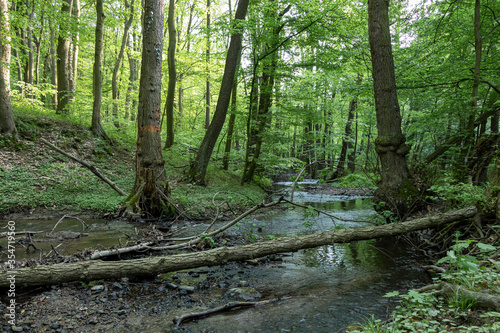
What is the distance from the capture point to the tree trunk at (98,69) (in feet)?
34.7

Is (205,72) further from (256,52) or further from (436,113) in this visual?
(436,113)

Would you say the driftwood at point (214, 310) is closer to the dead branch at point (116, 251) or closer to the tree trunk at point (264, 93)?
the dead branch at point (116, 251)

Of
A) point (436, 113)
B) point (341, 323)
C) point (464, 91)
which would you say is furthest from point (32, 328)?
point (464, 91)

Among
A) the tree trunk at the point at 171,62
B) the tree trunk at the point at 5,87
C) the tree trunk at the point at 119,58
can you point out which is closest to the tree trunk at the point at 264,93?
the tree trunk at the point at 171,62

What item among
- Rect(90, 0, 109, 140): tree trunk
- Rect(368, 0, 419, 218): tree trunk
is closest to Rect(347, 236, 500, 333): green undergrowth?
Rect(368, 0, 419, 218): tree trunk

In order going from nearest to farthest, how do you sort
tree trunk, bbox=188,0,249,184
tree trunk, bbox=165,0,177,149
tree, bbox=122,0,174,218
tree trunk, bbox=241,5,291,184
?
tree, bbox=122,0,174,218, tree trunk, bbox=241,5,291,184, tree trunk, bbox=188,0,249,184, tree trunk, bbox=165,0,177,149

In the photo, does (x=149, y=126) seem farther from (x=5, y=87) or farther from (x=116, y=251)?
(x=5, y=87)

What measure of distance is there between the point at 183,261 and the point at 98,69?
425 inches

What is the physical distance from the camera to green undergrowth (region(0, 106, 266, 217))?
290 inches

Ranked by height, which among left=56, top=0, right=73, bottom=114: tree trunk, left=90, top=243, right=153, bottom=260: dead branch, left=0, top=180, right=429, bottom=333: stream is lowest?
left=0, top=180, right=429, bottom=333: stream

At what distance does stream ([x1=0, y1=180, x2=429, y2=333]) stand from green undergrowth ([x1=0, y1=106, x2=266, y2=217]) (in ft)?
4.11

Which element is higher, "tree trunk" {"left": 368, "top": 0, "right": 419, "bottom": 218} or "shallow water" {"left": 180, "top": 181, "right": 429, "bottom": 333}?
"tree trunk" {"left": 368, "top": 0, "right": 419, "bottom": 218}

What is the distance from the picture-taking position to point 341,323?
2877 millimetres

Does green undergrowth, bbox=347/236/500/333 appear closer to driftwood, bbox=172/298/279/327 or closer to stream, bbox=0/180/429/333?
stream, bbox=0/180/429/333
